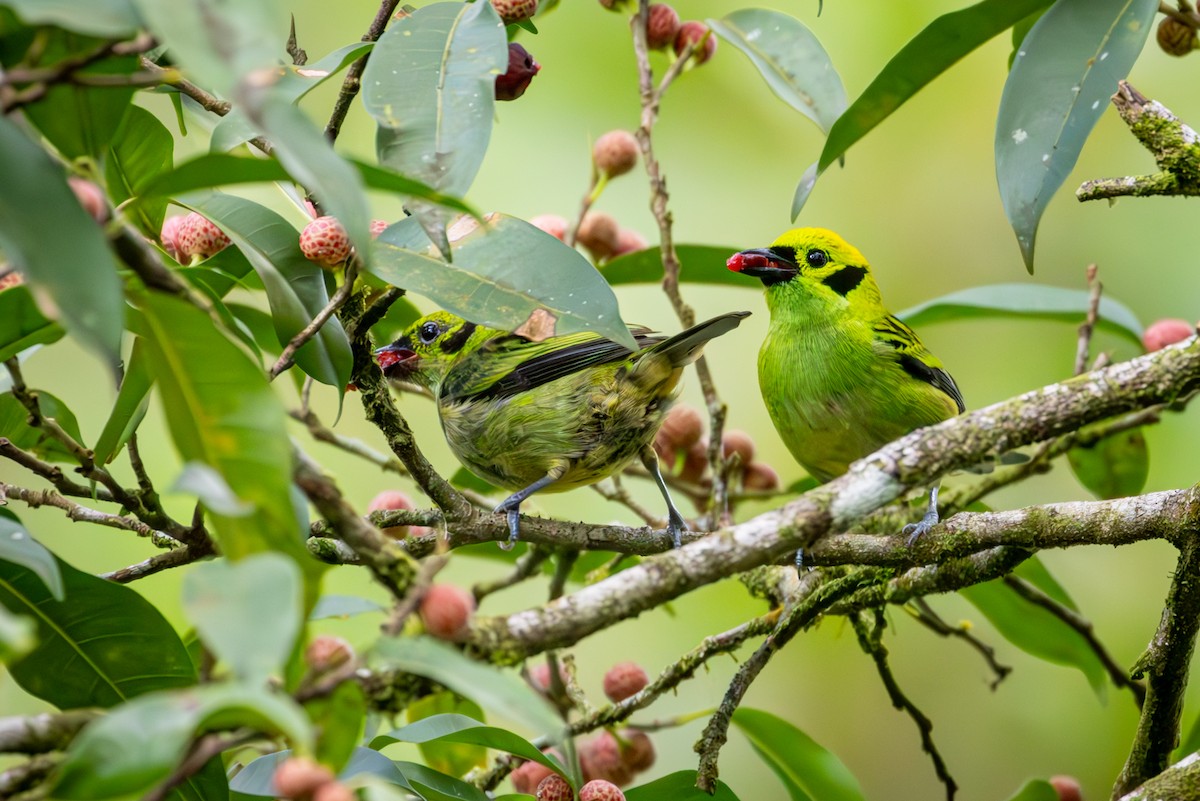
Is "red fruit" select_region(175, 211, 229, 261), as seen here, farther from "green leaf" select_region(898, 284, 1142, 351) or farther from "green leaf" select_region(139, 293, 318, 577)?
"green leaf" select_region(898, 284, 1142, 351)

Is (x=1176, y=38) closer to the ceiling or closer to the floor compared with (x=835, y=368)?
closer to the ceiling

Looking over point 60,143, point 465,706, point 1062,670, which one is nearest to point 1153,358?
point 60,143

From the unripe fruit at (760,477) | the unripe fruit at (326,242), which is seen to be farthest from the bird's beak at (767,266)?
the unripe fruit at (326,242)

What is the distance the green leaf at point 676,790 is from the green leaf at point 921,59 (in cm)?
128

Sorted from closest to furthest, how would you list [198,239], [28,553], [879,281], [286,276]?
[28,553]
[286,276]
[198,239]
[879,281]

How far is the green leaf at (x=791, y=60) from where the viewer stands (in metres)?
2.63

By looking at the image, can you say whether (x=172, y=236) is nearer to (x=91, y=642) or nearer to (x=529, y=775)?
(x=91, y=642)

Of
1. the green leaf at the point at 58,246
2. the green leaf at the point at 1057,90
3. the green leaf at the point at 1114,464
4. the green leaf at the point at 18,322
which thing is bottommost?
the green leaf at the point at 1114,464

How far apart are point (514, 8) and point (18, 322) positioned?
1127mm

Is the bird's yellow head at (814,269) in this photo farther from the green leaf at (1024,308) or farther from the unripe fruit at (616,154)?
the unripe fruit at (616,154)

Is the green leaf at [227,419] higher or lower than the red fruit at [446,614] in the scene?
higher

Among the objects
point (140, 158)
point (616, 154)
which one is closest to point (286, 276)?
point (140, 158)

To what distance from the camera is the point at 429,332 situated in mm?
3756

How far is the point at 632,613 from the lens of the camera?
130 centimetres
